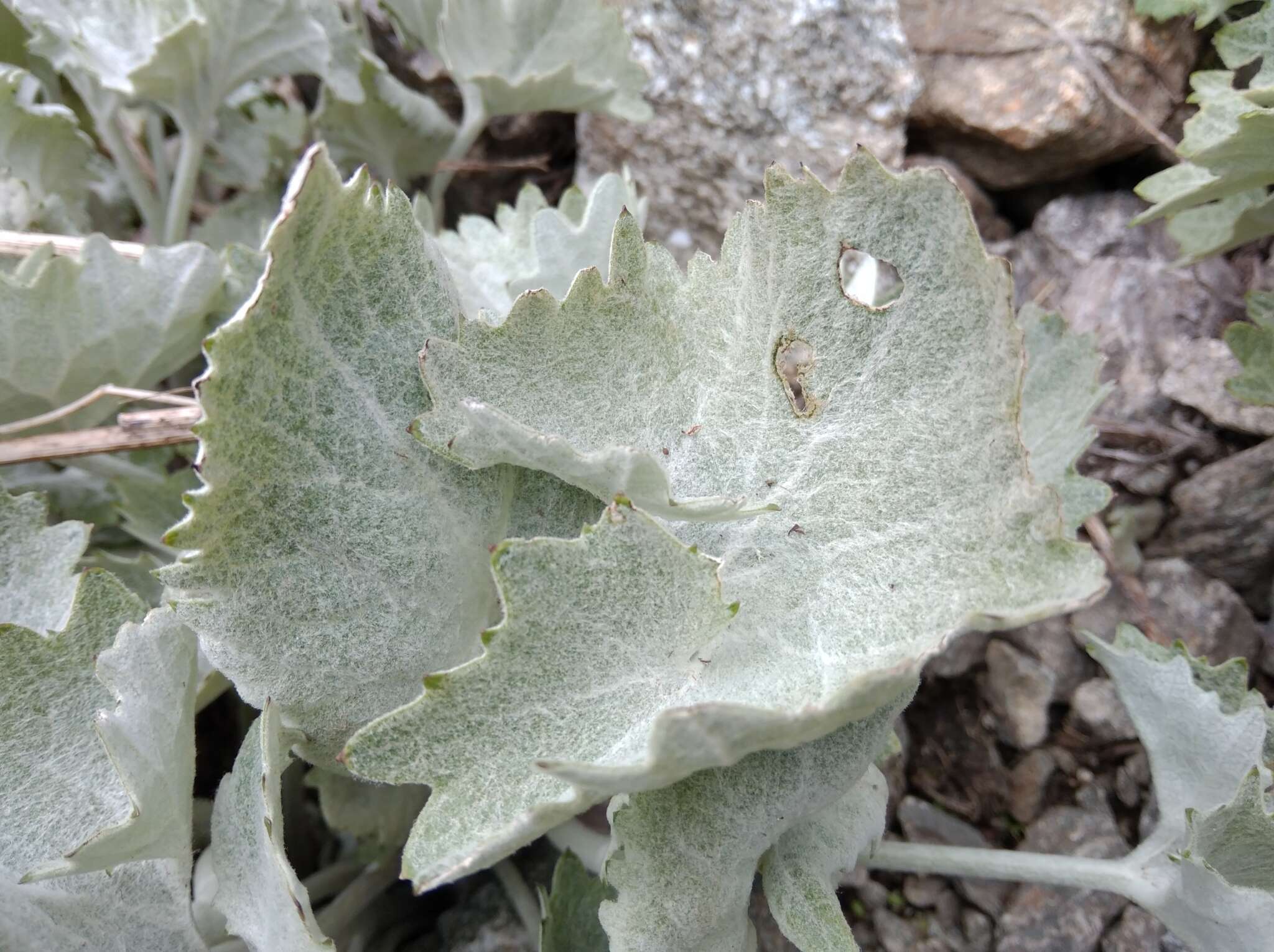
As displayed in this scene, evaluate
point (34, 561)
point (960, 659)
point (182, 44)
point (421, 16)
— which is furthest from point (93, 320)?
point (960, 659)

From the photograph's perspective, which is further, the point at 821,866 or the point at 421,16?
the point at 421,16

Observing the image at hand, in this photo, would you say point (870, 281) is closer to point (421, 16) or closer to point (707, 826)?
point (707, 826)

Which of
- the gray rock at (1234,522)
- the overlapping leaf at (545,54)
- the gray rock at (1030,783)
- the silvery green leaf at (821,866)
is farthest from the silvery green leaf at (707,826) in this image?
the overlapping leaf at (545,54)

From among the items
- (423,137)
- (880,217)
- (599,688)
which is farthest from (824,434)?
(423,137)

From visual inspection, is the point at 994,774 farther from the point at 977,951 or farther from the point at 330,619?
the point at 330,619

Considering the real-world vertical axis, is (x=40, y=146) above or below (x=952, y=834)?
above

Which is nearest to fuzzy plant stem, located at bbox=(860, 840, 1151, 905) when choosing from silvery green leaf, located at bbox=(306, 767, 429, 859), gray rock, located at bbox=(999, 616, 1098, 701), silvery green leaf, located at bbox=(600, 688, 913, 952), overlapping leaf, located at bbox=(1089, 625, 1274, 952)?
overlapping leaf, located at bbox=(1089, 625, 1274, 952)

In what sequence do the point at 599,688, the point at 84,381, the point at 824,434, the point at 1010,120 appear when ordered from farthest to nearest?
the point at 1010,120 → the point at 84,381 → the point at 824,434 → the point at 599,688
